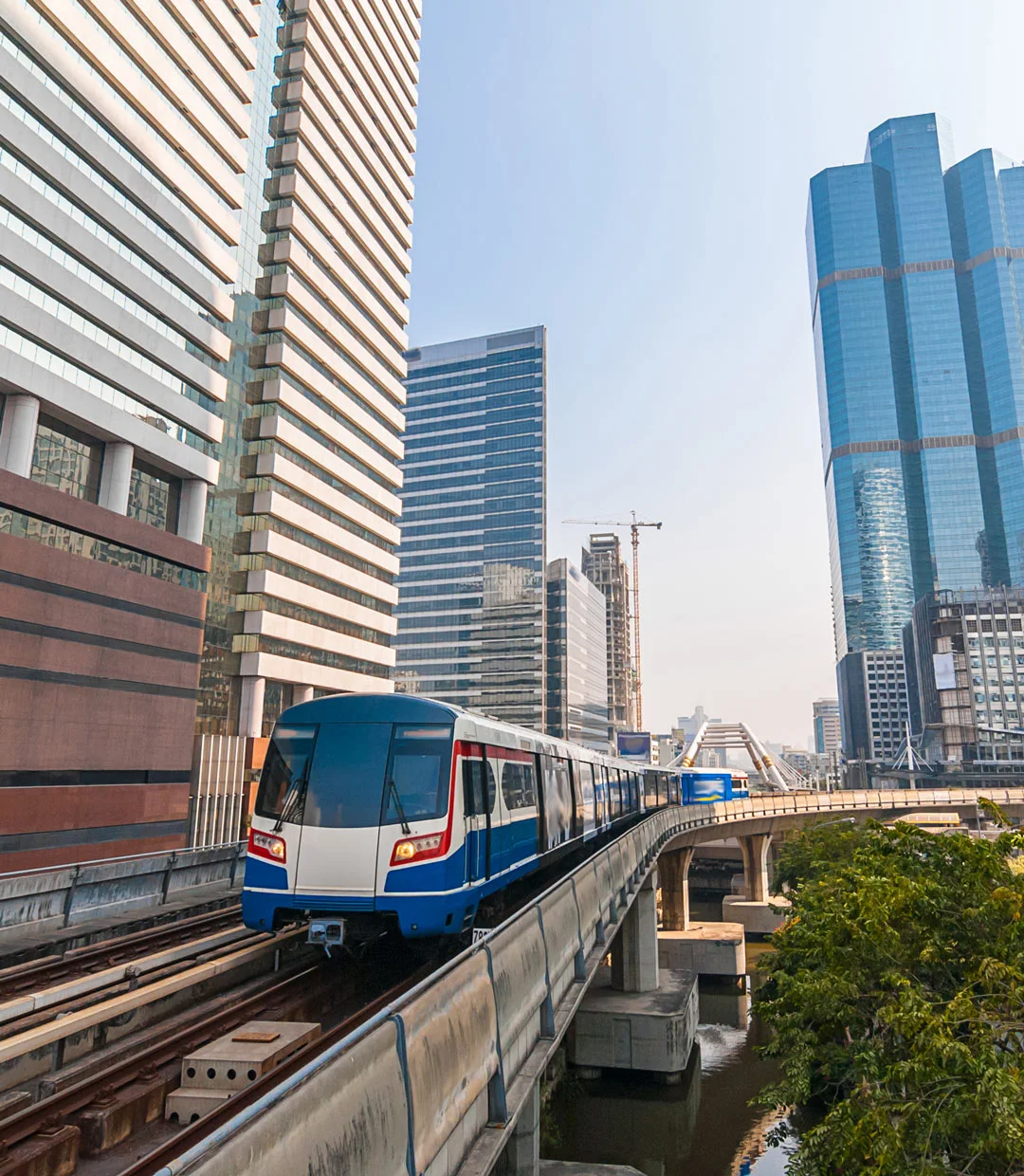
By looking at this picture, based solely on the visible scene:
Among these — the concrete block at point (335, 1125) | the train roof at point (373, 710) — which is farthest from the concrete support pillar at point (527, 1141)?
the train roof at point (373, 710)

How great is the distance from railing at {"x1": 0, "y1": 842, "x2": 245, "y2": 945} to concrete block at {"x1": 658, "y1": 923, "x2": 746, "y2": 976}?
102 feet

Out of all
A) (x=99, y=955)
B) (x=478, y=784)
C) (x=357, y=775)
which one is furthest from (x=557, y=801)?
(x=99, y=955)

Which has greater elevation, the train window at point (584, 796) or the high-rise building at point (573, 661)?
the high-rise building at point (573, 661)

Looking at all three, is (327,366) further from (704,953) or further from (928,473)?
(928,473)

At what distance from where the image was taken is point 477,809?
42.5ft

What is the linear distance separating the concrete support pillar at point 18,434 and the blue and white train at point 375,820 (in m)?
29.3

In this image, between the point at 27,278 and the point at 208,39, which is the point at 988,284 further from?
the point at 27,278

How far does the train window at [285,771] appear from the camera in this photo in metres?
11.9

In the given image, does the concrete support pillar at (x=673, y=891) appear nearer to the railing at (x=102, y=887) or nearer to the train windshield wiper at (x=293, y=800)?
the railing at (x=102, y=887)

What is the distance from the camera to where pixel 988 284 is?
196 meters

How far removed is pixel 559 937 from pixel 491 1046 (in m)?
3.48

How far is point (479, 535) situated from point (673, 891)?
10518 cm

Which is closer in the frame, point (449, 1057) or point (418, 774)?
point (449, 1057)

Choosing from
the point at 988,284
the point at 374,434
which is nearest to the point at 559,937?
the point at 374,434
